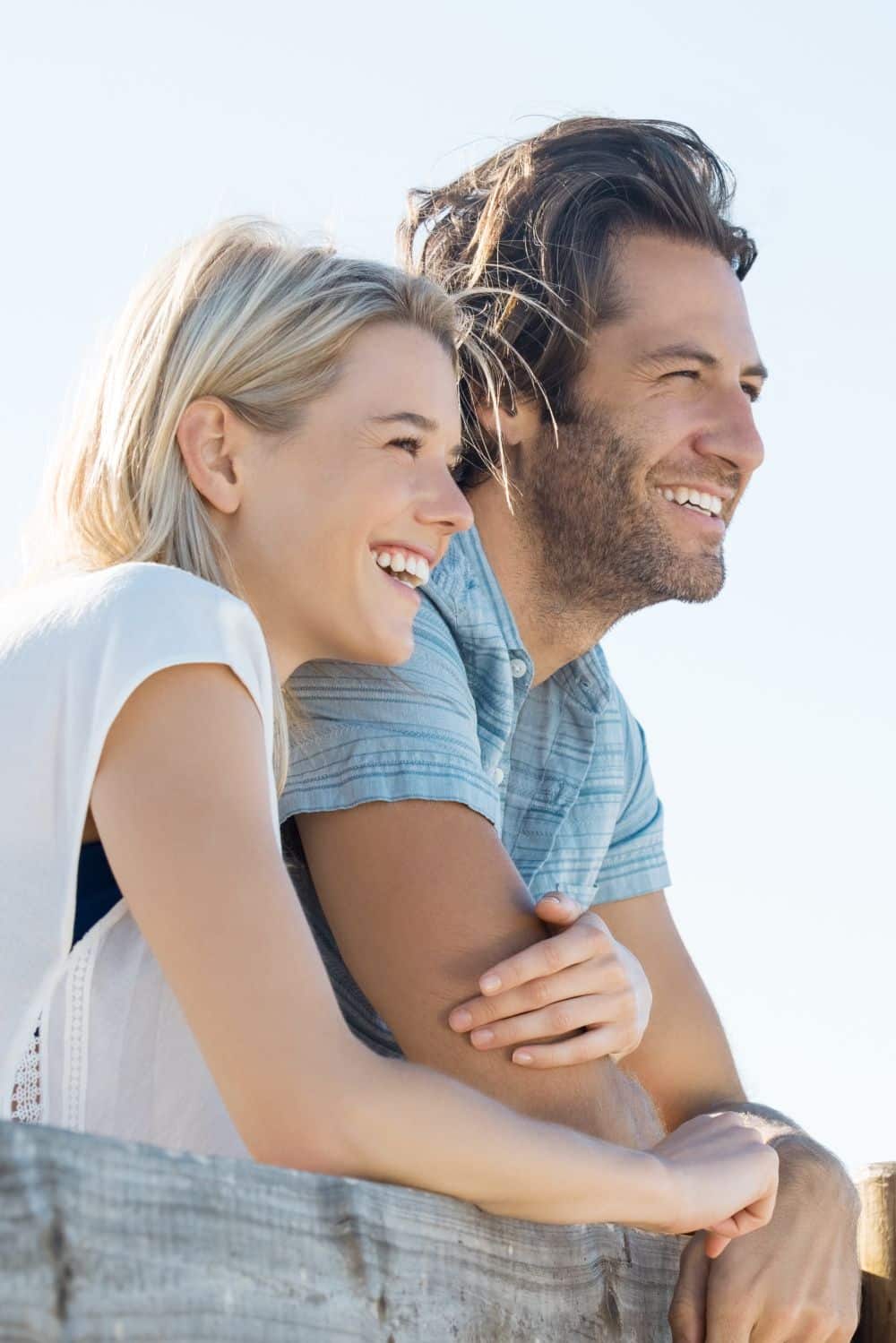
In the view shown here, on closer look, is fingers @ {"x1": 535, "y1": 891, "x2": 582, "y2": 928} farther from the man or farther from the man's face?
the man's face

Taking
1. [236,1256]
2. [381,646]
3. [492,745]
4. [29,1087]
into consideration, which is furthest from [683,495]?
[236,1256]

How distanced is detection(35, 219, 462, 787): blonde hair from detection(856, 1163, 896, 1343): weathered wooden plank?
1.24 m

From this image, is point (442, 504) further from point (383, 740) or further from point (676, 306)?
point (676, 306)

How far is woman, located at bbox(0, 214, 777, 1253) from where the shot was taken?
4.98 feet

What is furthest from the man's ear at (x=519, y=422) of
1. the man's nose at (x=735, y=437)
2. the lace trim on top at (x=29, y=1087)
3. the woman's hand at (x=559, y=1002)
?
the lace trim on top at (x=29, y=1087)

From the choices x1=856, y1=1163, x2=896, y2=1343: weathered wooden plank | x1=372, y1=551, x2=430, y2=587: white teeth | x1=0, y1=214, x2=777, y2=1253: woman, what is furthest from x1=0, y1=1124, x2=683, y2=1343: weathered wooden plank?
x1=856, y1=1163, x2=896, y2=1343: weathered wooden plank

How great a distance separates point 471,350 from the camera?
3.54 meters

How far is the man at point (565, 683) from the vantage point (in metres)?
2.22

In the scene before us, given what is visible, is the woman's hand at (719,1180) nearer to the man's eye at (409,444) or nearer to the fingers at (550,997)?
the fingers at (550,997)

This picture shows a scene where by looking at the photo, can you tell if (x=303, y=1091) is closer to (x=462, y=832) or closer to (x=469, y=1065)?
(x=469, y=1065)

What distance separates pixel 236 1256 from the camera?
1021mm

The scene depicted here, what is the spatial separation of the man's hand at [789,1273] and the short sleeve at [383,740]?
0.68m

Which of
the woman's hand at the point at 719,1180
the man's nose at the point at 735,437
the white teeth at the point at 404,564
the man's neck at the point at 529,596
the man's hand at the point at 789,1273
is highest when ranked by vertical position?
the man's nose at the point at 735,437

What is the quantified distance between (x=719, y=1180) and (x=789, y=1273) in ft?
1.81
